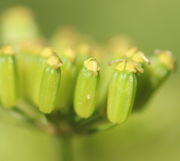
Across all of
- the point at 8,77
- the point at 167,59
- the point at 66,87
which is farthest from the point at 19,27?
the point at 167,59

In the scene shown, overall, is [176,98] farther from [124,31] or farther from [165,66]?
[124,31]

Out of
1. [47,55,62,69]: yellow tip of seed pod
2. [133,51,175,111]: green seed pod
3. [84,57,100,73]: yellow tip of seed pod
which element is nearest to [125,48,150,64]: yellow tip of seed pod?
[133,51,175,111]: green seed pod

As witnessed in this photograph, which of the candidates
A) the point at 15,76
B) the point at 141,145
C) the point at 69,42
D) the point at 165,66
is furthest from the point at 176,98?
the point at 15,76

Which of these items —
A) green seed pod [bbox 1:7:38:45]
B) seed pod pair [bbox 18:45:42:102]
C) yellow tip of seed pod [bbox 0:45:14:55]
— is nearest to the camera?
yellow tip of seed pod [bbox 0:45:14:55]

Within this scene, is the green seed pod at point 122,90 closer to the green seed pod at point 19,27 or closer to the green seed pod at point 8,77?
the green seed pod at point 8,77

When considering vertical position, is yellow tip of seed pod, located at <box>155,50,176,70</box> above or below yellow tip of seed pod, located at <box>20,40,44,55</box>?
above

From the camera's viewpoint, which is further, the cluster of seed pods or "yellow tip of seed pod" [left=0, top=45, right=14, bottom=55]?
"yellow tip of seed pod" [left=0, top=45, right=14, bottom=55]

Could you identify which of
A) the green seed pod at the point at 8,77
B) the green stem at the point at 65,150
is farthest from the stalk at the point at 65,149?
the green seed pod at the point at 8,77

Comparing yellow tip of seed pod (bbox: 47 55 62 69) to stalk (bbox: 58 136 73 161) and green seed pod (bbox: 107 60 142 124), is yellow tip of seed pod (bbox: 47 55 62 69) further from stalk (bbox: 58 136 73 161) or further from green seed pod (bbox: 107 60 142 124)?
stalk (bbox: 58 136 73 161)
